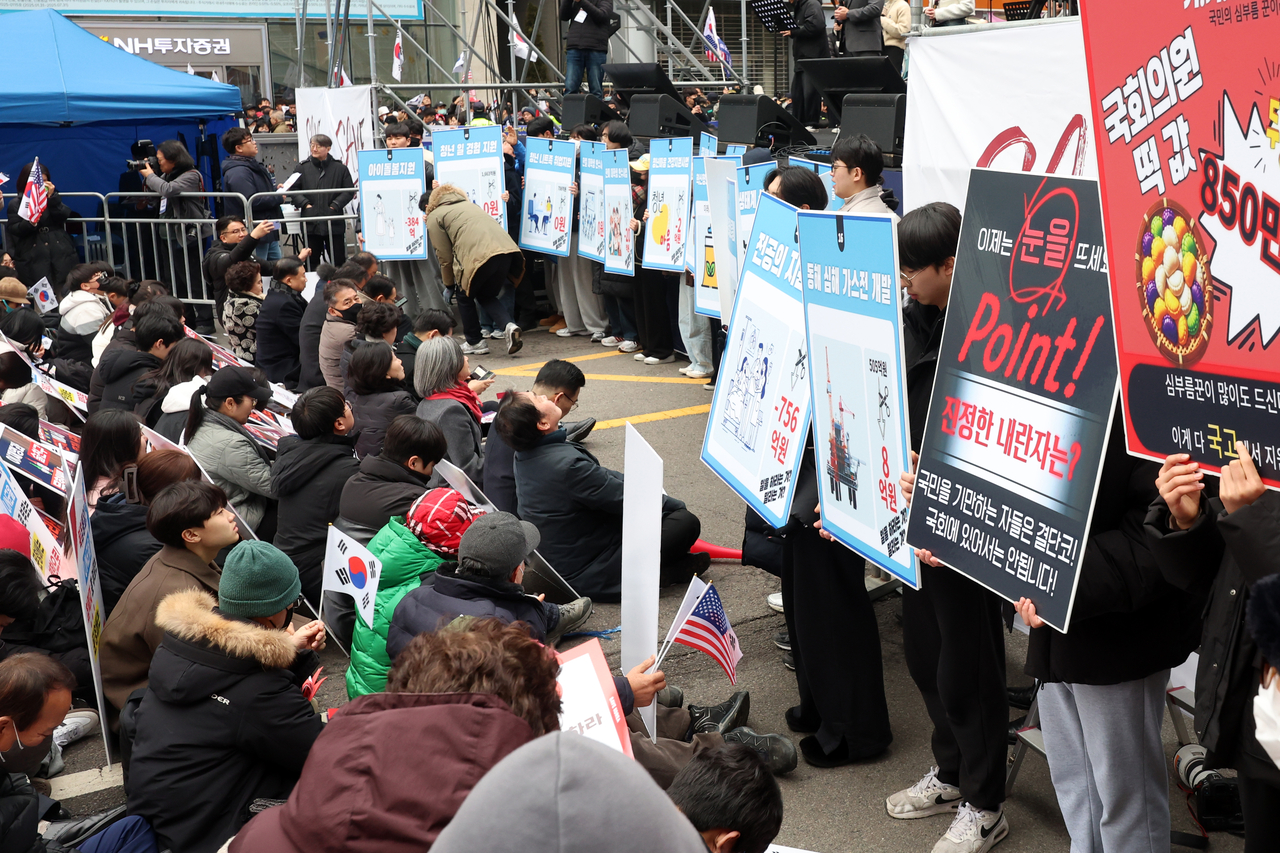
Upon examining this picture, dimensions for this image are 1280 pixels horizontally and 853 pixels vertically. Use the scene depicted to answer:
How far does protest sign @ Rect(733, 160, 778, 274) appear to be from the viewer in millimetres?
6633

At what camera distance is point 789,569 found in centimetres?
426

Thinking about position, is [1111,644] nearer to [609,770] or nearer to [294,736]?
[609,770]

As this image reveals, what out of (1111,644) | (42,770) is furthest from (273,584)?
(1111,644)

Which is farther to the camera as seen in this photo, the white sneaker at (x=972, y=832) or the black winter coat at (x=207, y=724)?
the white sneaker at (x=972, y=832)

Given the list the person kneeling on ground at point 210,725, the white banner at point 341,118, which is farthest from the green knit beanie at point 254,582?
the white banner at point 341,118

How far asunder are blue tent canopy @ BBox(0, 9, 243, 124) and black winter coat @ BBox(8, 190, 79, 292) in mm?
1590

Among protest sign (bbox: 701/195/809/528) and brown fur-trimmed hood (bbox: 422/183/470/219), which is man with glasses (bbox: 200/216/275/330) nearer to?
brown fur-trimmed hood (bbox: 422/183/470/219)

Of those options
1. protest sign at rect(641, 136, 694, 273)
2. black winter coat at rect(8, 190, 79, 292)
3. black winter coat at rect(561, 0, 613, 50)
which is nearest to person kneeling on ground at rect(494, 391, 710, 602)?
protest sign at rect(641, 136, 694, 273)

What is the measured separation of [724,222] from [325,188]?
6687 mm

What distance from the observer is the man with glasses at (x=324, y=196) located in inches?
492

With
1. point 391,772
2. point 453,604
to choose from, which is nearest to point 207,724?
point 453,604

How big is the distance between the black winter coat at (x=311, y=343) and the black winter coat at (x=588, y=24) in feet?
22.7

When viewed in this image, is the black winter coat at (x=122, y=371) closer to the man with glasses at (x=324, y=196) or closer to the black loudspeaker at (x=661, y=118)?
the man with glasses at (x=324, y=196)

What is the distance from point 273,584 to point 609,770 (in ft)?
→ 8.38
